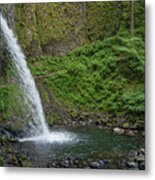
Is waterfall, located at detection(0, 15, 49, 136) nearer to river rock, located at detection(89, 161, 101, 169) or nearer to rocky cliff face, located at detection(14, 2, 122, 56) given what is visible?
rocky cliff face, located at detection(14, 2, 122, 56)

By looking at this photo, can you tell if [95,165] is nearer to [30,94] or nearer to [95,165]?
[95,165]

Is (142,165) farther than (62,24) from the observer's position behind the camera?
No

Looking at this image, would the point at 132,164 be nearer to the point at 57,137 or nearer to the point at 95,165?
the point at 95,165

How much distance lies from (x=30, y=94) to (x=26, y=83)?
0.21 feet

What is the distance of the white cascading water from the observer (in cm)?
250

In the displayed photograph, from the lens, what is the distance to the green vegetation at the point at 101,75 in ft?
7.89

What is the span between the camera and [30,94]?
252cm

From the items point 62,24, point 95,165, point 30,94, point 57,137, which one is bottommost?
point 95,165

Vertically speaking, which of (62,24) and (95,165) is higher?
(62,24)

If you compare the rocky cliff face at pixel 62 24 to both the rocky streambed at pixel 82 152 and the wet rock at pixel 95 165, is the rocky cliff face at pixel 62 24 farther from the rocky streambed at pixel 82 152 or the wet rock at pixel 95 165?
the wet rock at pixel 95 165

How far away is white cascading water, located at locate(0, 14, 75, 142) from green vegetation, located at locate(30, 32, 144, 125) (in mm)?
69

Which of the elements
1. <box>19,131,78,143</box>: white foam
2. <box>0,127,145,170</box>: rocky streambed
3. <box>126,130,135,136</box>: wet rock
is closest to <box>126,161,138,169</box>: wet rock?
<box>0,127,145,170</box>: rocky streambed

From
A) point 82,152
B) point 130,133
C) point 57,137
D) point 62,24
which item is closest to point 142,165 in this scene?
point 130,133

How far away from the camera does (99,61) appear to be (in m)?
2.46
